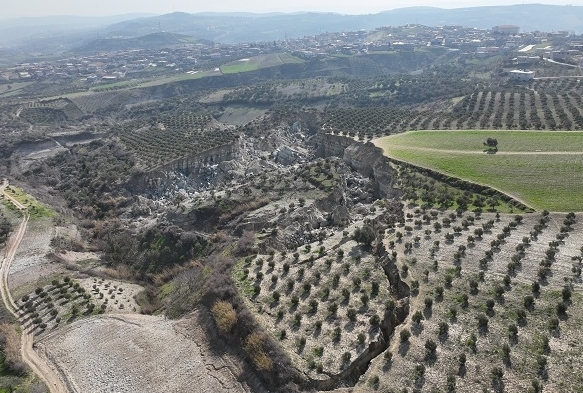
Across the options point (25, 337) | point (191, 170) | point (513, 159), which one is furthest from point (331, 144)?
point (25, 337)

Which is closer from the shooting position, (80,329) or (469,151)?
(80,329)

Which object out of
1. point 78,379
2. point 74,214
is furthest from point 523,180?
point 74,214

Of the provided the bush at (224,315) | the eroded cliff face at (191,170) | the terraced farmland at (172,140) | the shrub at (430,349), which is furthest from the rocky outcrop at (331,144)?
the shrub at (430,349)

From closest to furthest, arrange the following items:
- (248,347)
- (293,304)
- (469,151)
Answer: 1. (248,347)
2. (293,304)
3. (469,151)

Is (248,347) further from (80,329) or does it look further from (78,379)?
(80,329)

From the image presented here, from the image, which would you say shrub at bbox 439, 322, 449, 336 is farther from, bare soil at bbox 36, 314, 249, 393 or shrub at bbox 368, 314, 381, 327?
bare soil at bbox 36, 314, 249, 393

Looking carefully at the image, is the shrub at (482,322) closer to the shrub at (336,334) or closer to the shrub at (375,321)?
the shrub at (375,321)

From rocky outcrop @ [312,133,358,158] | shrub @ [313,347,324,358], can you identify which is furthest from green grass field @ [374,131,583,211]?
shrub @ [313,347,324,358]

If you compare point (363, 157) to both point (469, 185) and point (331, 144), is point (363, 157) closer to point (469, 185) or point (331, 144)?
point (331, 144)
